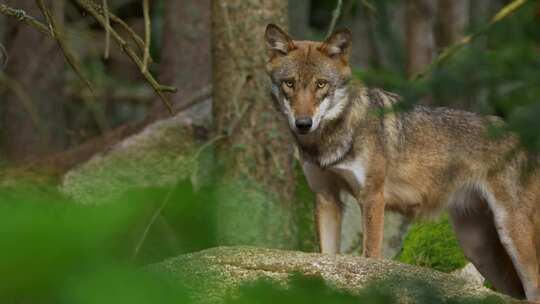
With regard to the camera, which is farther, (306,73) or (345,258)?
(306,73)

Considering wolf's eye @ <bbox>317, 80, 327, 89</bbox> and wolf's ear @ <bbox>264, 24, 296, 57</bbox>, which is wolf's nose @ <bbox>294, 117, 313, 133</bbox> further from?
wolf's ear @ <bbox>264, 24, 296, 57</bbox>

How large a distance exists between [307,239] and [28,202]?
6225mm

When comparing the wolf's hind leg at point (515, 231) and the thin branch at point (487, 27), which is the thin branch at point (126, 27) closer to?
the thin branch at point (487, 27)

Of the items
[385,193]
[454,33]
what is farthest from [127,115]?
[385,193]

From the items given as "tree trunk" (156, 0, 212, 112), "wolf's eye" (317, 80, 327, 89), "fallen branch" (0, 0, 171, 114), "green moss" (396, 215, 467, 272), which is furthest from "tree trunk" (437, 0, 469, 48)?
"fallen branch" (0, 0, 171, 114)

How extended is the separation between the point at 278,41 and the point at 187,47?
5.48 metres

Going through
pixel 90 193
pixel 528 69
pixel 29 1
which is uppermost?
pixel 528 69

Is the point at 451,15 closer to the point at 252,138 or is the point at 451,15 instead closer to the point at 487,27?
the point at 252,138

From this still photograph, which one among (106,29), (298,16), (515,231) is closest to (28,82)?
(298,16)

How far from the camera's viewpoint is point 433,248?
325 inches

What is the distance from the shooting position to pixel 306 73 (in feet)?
22.7

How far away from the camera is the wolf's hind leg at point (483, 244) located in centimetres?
734

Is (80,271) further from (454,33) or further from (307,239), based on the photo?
(454,33)

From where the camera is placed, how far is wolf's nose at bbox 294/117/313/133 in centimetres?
663
